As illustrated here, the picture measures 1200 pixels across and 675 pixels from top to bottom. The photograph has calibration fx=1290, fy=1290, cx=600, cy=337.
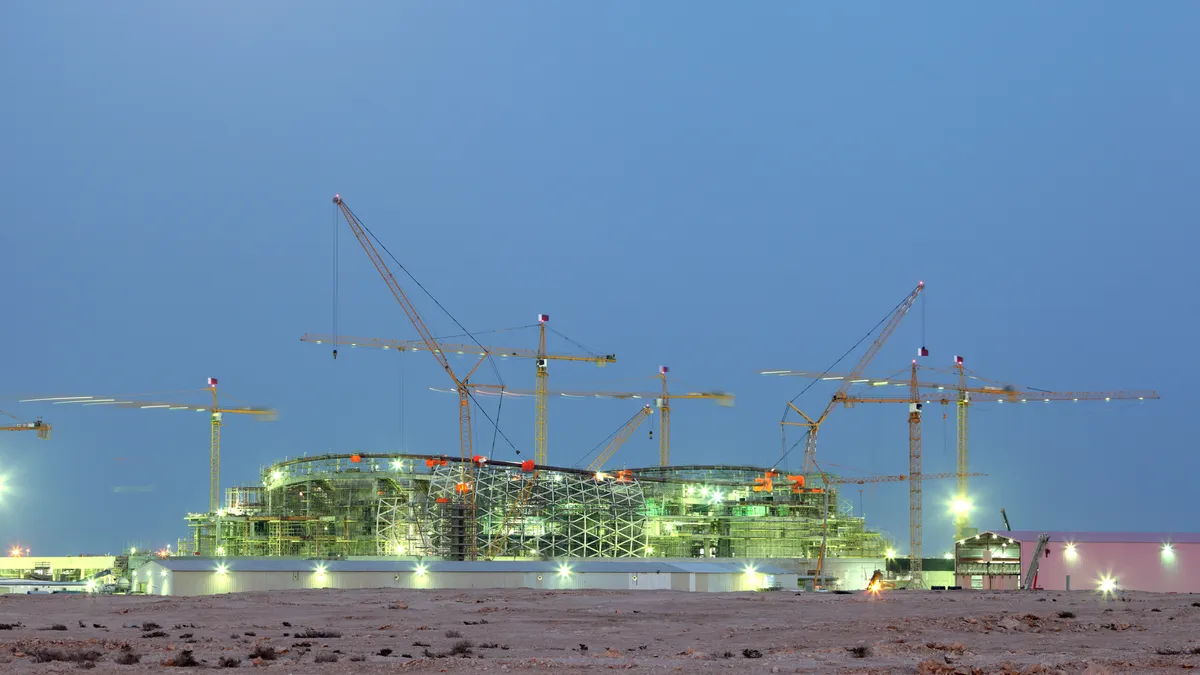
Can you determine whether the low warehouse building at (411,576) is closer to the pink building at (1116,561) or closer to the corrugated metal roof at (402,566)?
the corrugated metal roof at (402,566)

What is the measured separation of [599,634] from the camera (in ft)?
170

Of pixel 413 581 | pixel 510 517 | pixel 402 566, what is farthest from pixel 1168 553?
pixel 510 517

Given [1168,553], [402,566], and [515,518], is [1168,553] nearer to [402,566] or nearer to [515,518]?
[402,566]

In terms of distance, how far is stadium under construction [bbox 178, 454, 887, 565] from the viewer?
162 m

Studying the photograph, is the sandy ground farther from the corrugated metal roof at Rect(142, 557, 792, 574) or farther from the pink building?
the pink building

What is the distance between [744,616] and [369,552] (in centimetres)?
10551

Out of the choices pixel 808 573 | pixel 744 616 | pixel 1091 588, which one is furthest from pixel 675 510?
pixel 744 616

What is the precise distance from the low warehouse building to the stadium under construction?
45368 mm

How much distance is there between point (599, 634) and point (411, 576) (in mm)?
50998

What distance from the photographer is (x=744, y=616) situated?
65.2m

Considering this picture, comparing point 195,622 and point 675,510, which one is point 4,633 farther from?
point 675,510

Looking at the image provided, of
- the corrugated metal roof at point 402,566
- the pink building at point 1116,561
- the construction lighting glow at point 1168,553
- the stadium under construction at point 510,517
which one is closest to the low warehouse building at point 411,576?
the corrugated metal roof at point 402,566

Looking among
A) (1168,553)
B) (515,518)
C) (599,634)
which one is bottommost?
(515,518)

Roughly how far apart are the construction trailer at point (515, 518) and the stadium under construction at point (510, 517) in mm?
183
